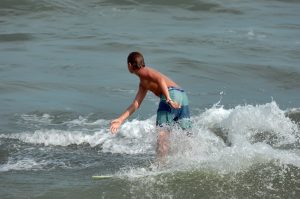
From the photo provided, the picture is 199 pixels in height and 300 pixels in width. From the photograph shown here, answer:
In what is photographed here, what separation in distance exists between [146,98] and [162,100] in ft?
18.9

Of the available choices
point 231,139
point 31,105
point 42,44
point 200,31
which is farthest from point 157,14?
point 231,139

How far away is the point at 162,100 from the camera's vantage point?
31.2 feet

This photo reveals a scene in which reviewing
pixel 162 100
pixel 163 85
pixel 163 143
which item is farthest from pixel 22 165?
pixel 163 85

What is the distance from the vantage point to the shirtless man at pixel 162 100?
934 centimetres

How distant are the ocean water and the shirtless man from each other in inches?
6.7

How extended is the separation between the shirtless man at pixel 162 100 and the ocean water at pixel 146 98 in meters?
0.17

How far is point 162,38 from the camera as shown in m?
23.1

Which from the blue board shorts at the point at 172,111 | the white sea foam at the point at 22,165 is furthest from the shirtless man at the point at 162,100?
the white sea foam at the point at 22,165

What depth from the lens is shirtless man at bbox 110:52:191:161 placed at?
934 cm

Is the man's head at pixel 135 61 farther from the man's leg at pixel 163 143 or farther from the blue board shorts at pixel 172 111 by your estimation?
the man's leg at pixel 163 143

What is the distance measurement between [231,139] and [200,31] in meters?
12.7

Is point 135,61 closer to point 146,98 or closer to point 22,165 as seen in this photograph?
point 22,165

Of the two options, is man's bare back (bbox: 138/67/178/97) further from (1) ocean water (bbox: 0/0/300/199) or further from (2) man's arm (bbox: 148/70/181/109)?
(1) ocean water (bbox: 0/0/300/199)

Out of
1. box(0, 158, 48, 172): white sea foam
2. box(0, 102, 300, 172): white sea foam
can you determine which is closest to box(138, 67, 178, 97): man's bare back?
box(0, 102, 300, 172): white sea foam
